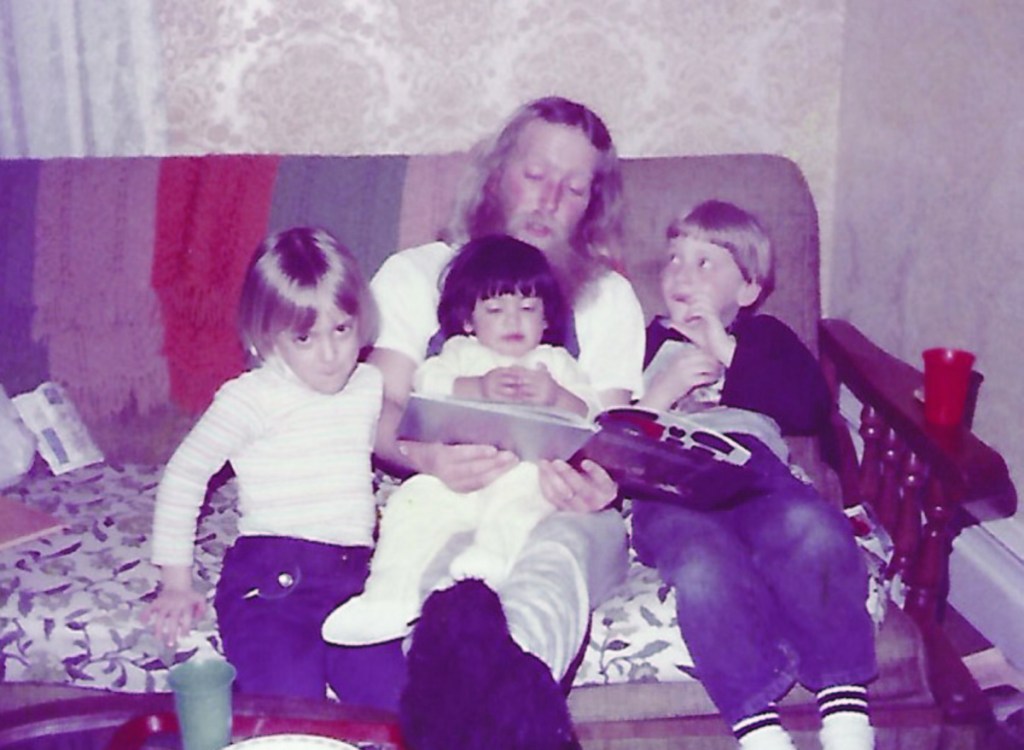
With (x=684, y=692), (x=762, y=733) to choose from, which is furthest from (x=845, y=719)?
(x=684, y=692)

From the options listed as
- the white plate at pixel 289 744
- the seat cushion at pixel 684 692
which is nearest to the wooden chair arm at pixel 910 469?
the seat cushion at pixel 684 692

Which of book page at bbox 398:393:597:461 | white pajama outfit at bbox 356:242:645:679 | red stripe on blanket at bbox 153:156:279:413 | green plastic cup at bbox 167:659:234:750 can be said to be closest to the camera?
green plastic cup at bbox 167:659:234:750

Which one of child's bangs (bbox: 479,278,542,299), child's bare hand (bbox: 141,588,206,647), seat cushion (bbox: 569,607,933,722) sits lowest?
seat cushion (bbox: 569,607,933,722)

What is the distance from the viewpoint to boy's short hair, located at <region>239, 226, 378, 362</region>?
1.86 metres

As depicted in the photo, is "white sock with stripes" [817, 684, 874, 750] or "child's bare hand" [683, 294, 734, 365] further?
"child's bare hand" [683, 294, 734, 365]

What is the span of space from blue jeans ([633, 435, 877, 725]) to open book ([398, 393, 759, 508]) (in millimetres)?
85

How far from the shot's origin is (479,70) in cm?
288

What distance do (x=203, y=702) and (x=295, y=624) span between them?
1.76 feet

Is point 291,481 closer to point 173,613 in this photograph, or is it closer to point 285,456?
point 285,456

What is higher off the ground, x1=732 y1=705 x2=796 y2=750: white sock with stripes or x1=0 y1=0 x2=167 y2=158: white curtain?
x1=0 y1=0 x2=167 y2=158: white curtain

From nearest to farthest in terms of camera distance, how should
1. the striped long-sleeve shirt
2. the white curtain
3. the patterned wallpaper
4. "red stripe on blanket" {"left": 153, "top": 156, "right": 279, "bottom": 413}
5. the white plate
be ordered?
the white plate, the striped long-sleeve shirt, "red stripe on blanket" {"left": 153, "top": 156, "right": 279, "bottom": 413}, the white curtain, the patterned wallpaper

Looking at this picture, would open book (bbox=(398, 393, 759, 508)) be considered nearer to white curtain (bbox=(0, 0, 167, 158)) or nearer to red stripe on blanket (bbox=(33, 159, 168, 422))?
red stripe on blanket (bbox=(33, 159, 168, 422))

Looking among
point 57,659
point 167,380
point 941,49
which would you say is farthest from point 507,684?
point 941,49

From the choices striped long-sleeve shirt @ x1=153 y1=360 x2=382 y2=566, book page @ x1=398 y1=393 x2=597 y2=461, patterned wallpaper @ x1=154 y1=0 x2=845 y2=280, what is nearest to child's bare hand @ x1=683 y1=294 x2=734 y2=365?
book page @ x1=398 y1=393 x2=597 y2=461
